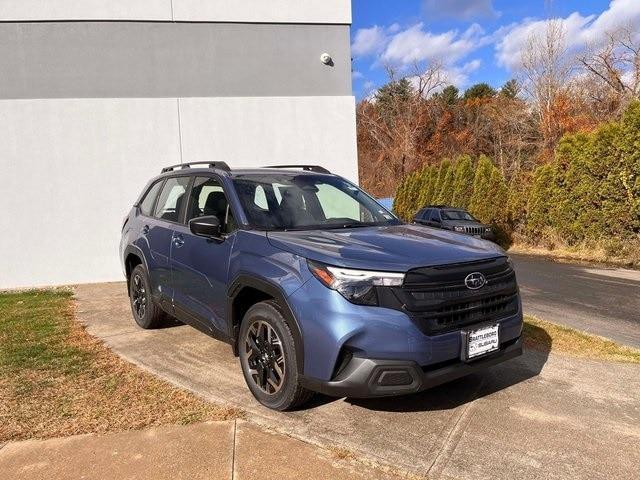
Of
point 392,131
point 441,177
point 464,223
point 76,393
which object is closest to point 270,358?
point 76,393

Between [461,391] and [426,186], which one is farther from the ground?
[426,186]

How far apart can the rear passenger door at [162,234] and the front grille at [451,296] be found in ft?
9.08

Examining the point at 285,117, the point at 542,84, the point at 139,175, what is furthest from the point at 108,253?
the point at 542,84

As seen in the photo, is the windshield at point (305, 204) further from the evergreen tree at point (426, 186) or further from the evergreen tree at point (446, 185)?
the evergreen tree at point (426, 186)

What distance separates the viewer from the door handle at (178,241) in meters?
4.75

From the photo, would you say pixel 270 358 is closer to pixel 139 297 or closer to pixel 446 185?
pixel 139 297

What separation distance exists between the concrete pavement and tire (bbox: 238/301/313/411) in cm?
30

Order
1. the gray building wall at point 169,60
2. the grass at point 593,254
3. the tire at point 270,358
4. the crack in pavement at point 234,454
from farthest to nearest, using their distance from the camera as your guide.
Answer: the grass at point 593,254
the gray building wall at point 169,60
the tire at point 270,358
the crack in pavement at point 234,454

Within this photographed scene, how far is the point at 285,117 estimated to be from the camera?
10914mm

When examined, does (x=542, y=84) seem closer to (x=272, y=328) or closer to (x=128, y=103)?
(x=128, y=103)

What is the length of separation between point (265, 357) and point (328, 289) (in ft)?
2.96

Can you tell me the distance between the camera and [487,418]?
3.62 m

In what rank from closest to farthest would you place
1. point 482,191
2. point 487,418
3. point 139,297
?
point 487,418
point 139,297
point 482,191

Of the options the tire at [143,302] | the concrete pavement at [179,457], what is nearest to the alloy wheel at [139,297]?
the tire at [143,302]
